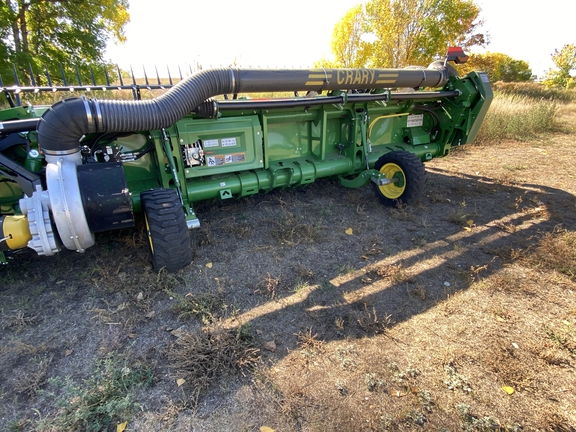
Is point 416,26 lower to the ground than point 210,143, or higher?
higher

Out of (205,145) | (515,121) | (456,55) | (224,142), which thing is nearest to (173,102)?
(205,145)

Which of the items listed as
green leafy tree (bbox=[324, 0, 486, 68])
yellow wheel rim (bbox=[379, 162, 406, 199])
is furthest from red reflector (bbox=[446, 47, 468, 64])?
green leafy tree (bbox=[324, 0, 486, 68])

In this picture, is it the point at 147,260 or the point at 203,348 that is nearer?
the point at 203,348

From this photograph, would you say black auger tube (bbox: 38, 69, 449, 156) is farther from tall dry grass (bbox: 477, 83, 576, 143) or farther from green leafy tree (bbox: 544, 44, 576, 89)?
green leafy tree (bbox: 544, 44, 576, 89)

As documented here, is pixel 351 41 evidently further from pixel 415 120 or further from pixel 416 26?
pixel 415 120

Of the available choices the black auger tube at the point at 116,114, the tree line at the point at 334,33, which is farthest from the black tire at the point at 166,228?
the tree line at the point at 334,33

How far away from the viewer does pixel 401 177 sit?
14.6 ft

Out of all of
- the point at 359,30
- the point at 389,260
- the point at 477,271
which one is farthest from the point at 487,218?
the point at 359,30

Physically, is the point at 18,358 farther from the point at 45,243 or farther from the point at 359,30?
the point at 359,30

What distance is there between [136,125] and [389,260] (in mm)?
2739

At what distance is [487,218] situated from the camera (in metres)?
4.40

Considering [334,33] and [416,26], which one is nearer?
[416,26]

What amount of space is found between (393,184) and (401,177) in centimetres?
22

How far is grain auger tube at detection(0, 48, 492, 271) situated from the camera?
99.9 inches
